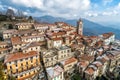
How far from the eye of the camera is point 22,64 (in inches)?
2013

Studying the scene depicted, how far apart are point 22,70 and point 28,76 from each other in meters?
3.58

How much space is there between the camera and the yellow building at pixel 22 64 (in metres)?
48.3

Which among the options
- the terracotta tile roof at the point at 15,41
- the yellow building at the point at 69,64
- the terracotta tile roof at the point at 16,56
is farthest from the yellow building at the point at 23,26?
the yellow building at the point at 69,64

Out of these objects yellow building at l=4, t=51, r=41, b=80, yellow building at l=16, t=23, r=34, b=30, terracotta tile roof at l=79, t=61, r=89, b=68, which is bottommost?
terracotta tile roof at l=79, t=61, r=89, b=68

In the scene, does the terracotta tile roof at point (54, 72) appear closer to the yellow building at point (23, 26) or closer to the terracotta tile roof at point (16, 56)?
the terracotta tile roof at point (16, 56)

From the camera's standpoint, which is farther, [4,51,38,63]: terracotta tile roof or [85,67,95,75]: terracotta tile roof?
[85,67,95,75]: terracotta tile roof

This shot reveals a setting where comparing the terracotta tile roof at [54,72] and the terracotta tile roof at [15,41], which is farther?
the terracotta tile roof at [15,41]

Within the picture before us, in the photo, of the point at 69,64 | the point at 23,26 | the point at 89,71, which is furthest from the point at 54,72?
the point at 23,26

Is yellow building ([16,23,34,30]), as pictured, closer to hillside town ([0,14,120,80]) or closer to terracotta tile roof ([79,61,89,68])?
hillside town ([0,14,120,80])

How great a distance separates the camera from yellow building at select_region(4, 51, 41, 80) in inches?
1903

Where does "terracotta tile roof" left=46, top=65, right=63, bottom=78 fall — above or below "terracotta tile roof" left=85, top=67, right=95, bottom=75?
above

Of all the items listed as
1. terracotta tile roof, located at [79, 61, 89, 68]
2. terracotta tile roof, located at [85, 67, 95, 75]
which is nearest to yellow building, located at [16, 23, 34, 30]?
terracotta tile roof, located at [79, 61, 89, 68]

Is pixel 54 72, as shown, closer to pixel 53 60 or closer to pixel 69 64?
pixel 53 60

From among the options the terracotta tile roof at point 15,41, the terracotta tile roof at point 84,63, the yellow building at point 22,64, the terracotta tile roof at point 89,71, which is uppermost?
the terracotta tile roof at point 15,41
